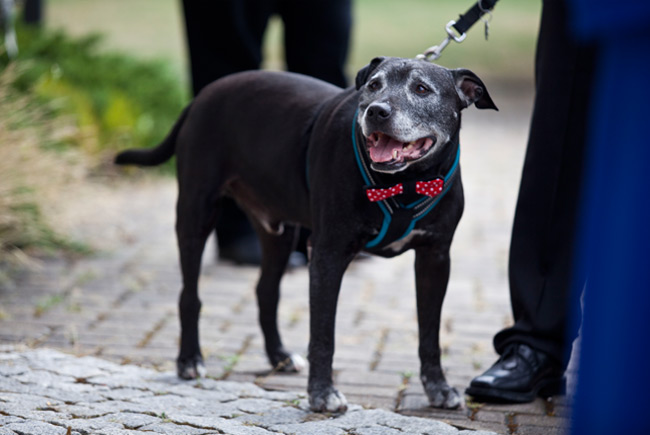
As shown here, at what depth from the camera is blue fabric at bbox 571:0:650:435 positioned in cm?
134

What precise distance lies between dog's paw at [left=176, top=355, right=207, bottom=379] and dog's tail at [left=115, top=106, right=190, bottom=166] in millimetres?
974

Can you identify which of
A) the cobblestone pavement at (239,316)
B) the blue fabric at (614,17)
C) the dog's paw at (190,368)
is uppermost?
the blue fabric at (614,17)

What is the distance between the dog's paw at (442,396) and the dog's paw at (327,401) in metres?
0.37

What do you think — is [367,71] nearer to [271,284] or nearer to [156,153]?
[271,284]

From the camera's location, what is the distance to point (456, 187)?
11.0 ft

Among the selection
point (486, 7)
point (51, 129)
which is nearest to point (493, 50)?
point (51, 129)

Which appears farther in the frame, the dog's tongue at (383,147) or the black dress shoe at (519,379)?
the black dress shoe at (519,379)

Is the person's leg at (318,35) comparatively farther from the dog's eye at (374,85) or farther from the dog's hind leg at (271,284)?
the dog's eye at (374,85)

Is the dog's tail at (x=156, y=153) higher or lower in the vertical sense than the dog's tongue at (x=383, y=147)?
lower

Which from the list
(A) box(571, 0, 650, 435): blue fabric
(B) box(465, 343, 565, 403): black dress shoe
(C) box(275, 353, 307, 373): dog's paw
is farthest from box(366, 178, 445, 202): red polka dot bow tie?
(A) box(571, 0, 650, 435): blue fabric

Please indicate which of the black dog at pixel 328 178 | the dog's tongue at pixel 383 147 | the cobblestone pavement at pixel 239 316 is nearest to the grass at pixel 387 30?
the cobblestone pavement at pixel 239 316

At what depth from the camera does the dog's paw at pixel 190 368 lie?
149 inches

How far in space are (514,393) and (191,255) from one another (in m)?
1.44

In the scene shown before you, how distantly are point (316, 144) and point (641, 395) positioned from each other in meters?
2.16
